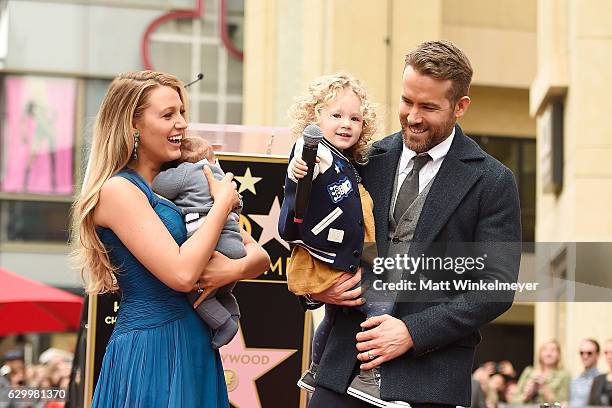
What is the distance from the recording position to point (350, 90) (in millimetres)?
5023

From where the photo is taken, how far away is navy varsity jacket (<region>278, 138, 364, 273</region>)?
4703 millimetres

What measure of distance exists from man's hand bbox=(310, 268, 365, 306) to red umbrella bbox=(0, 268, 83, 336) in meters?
8.30

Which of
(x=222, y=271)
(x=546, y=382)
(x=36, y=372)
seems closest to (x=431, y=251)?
(x=222, y=271)

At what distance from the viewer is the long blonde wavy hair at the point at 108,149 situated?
488cm

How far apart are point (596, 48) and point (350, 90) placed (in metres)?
10.3

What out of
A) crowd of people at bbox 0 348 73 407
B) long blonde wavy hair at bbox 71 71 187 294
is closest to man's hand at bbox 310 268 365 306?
long blonde wavy hair at bbox 71 71 187 294

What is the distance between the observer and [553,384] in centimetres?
1090

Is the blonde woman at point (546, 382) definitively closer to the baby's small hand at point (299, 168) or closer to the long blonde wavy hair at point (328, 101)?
the long blonde wavy hair at point (328, 101)

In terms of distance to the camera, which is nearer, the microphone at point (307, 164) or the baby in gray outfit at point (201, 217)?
the microphone at point (307, 164)

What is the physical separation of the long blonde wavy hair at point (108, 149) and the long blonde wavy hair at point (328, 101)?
492 millimetres

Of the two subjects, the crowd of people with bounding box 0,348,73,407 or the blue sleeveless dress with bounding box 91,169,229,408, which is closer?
the blue sleeveless dress with bounding box 91,169,229,408

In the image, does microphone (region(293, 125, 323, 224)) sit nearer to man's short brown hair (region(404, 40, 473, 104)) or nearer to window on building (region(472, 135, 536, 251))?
man's short brown hair (region(404, 40, 473, 104))

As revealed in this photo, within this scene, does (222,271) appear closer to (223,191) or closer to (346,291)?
(223,191)

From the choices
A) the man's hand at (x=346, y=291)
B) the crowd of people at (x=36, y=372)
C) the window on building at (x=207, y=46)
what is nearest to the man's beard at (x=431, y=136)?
the man's hand at (x=346, y=291)
